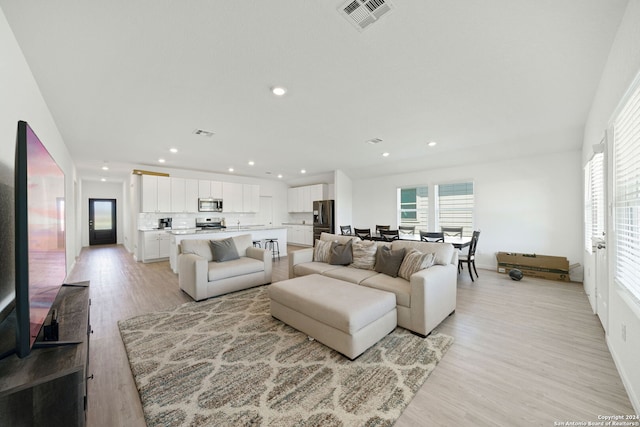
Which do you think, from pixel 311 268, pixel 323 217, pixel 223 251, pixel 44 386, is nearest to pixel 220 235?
pixel 223 251

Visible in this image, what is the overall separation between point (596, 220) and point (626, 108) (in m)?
2.13

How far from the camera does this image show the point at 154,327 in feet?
9.10

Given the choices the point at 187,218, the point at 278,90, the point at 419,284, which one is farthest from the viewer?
the point at 187,218

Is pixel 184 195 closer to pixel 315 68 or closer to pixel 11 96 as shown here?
pixel 11 96

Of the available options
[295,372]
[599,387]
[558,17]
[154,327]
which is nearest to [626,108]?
[558,17]

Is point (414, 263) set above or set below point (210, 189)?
below

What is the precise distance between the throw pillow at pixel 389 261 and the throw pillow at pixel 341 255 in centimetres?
48

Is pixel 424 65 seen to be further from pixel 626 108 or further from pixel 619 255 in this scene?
pixel 619 255

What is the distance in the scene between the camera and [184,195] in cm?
723

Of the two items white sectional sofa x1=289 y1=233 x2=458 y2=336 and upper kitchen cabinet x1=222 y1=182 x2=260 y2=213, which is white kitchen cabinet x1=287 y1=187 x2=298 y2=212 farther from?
white sectional sofa x1=289 y1=233 x2=458 y2=336

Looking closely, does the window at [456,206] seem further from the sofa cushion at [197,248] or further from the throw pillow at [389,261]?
the sofa cushion at [197,248]

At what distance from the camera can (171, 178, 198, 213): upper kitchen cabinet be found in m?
7.05

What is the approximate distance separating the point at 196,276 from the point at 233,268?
541 mm

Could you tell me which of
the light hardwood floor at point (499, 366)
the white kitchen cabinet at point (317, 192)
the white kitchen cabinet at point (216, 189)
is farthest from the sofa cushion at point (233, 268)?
the white kitchen cabinet at point (317, 192)
